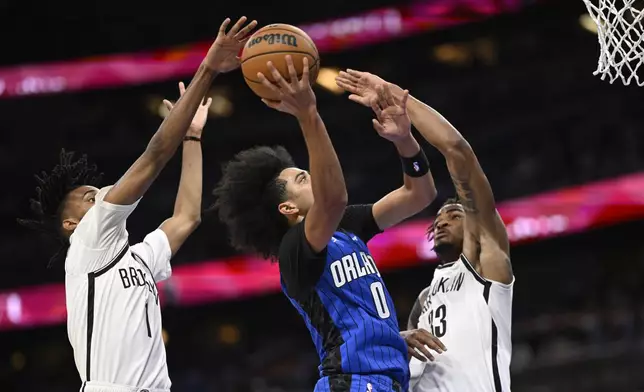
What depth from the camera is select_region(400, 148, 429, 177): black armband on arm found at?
4465 millimetres

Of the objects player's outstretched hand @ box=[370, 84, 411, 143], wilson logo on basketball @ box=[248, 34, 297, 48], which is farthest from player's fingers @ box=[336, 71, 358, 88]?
wilson logo on basketball @ box=[248, 34, 297, 48]

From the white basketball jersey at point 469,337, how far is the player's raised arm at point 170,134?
5.54 ft

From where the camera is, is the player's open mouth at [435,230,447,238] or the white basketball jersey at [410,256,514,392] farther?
the player's open mouth at [435,230,447,238]

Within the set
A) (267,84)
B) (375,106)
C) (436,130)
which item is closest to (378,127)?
(375,106)

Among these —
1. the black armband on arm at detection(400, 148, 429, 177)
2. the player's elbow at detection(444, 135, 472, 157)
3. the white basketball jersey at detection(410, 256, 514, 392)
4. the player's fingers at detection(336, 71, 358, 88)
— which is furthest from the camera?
the player's elbow at detection(444, 135, 472, 157)

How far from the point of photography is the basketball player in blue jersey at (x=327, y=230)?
3609mm

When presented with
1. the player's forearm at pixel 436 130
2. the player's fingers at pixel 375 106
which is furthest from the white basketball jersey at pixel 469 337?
the player's fingers at pixel 375 106

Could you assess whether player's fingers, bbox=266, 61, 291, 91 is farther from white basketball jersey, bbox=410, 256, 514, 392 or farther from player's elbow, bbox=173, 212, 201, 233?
player's elbow, bbox=173, 212, 201, 233

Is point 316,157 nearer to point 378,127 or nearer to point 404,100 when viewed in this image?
point 378,127

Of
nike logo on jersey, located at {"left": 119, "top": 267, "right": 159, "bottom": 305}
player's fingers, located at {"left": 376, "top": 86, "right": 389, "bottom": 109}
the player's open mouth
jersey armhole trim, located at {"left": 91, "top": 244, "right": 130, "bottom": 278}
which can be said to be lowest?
nike logo on jersey, located at {"left": 119, "top": 267, "right": 159, "bottom": 305}

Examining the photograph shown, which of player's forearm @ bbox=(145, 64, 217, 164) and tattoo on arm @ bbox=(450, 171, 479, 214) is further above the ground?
player's forearm @ bbox=(145, 64, 217, 164)

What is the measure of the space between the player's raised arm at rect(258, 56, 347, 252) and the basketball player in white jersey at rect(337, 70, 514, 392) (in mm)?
1021

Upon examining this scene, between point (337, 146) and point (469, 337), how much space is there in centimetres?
1733

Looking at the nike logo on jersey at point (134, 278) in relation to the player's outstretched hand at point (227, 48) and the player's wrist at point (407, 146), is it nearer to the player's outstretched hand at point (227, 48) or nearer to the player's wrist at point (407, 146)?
the player's outstretched hand at point (227, 48)
